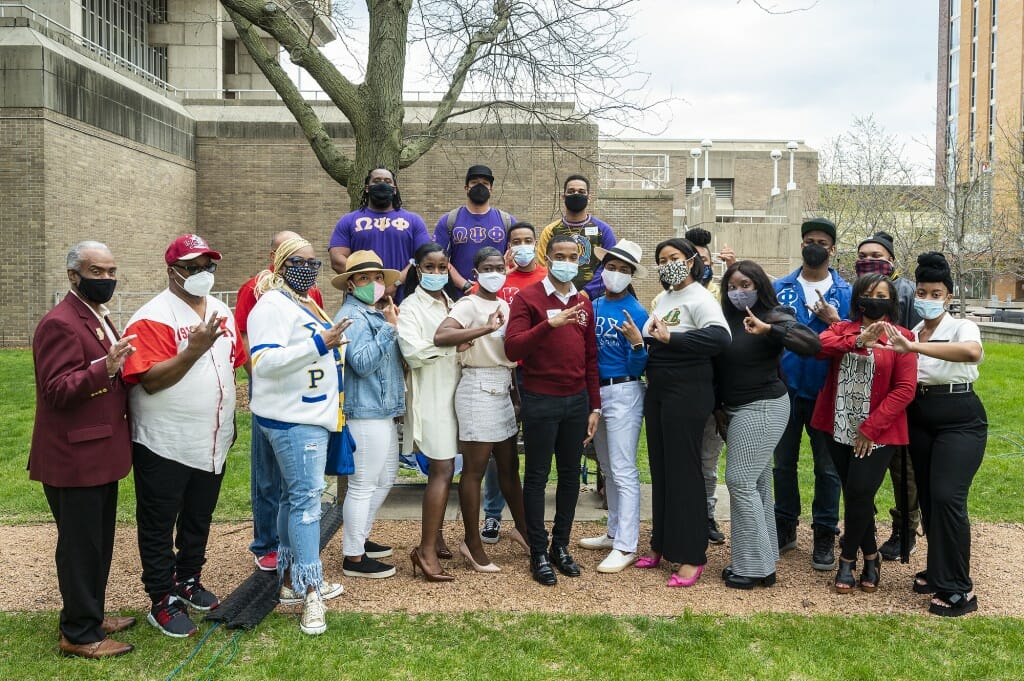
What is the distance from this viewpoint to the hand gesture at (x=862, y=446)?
5.39 m

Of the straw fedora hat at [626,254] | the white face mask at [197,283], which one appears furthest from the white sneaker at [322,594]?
the straw fedora hat at [626,254]

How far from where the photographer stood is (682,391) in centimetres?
566

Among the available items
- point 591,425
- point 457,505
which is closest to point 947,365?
point 591,425

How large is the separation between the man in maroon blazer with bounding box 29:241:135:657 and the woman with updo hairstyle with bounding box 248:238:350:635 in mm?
731

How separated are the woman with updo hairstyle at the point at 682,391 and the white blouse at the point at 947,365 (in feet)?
3.99

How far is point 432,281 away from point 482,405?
888mm

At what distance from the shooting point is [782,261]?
25734mm

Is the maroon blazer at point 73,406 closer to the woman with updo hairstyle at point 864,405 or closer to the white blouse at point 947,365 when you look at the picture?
the woman with updo hairstyle at point 864,405

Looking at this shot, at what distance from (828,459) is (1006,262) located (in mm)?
27963

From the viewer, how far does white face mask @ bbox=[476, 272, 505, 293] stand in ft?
18.6

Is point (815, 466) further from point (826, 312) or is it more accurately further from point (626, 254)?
point (626, 254)

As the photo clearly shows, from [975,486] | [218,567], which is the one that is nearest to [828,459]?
[975,486]

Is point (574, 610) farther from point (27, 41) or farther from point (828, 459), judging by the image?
point (27, 41)

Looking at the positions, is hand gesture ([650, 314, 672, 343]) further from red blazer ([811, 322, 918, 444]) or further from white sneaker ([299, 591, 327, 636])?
white sneaker ([299, 591, 327, 636])
